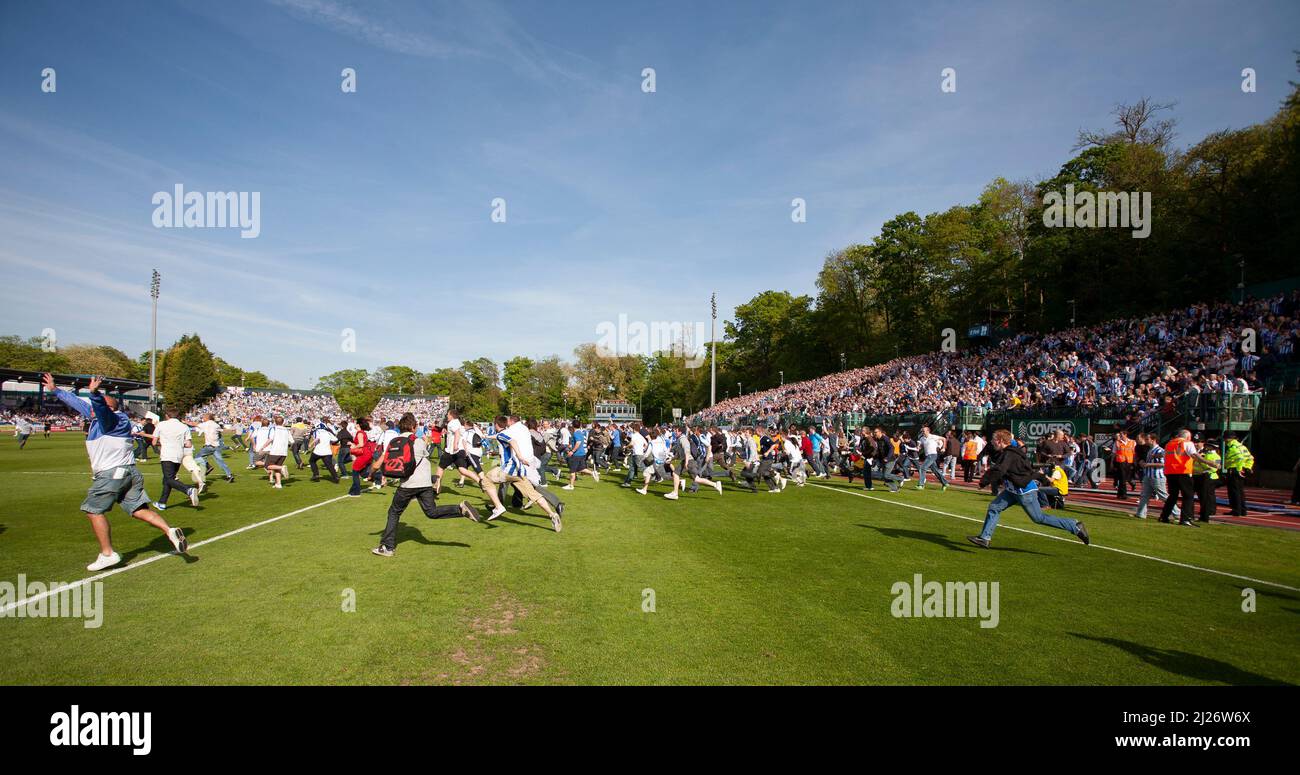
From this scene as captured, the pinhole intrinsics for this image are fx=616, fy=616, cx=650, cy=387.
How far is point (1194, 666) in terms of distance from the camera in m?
4.93

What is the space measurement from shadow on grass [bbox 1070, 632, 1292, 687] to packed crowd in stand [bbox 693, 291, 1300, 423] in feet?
63.6

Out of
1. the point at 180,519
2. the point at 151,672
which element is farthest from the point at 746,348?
the point at 151,672

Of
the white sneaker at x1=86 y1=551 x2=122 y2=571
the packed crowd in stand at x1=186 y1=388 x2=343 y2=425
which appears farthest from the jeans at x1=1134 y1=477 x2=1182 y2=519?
the packed crowd in stand at x1=186 y1=388 x2=343 y2=425

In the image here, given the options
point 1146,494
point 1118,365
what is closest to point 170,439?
point 1146,494

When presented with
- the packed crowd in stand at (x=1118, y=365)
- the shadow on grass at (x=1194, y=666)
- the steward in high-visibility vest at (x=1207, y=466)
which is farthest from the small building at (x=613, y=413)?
the shadow on grass at (x=1194, y=666)

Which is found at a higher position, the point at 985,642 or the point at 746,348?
the point at 746,348

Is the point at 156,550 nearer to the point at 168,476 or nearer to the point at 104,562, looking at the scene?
the point at 104,562

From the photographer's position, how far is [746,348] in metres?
89.9

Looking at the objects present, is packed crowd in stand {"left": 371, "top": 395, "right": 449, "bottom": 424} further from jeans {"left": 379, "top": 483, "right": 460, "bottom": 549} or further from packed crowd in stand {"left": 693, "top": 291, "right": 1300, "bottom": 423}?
jeans {"left": 379, "top": 483, "right": 460, "bottom": 549}

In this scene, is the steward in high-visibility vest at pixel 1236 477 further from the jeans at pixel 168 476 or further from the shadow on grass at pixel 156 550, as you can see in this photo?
the jeans at pixel 168 476

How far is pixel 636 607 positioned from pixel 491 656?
5.86 ft
